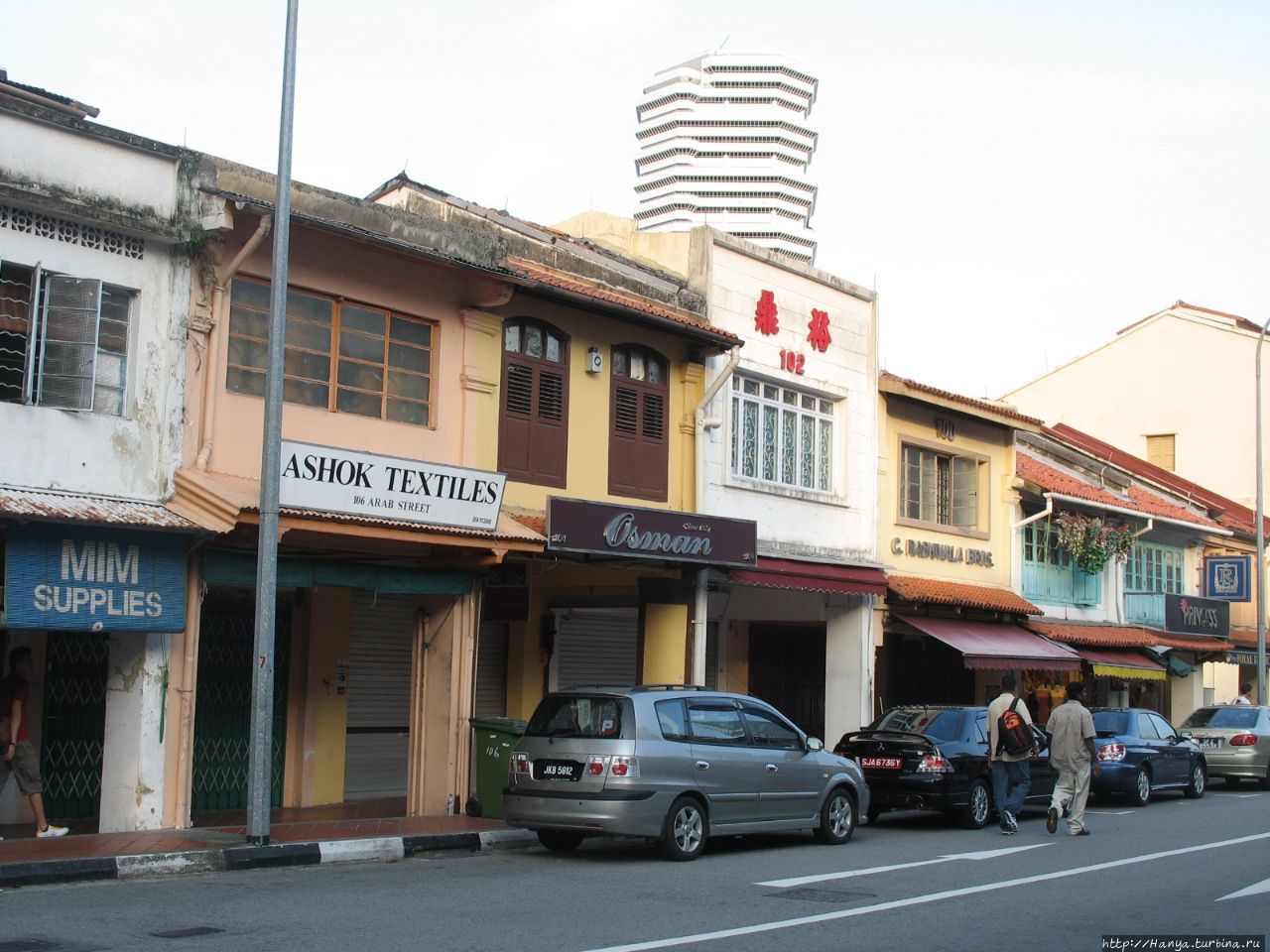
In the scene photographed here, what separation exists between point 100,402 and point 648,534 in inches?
269

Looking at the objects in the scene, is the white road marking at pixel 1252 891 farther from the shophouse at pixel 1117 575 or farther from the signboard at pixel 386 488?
the shophouse at pixel 1117 575

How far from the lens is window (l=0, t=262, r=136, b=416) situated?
43.9 ft

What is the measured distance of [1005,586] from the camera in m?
27.0

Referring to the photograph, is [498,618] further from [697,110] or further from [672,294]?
[697,110]

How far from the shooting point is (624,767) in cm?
1286

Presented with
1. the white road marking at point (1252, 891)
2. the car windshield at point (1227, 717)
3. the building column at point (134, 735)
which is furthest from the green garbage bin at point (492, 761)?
the car windshield at point (1227, 717)

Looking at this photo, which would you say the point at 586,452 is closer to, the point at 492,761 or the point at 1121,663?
the point at 492,761

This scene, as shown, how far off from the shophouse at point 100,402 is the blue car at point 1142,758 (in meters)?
12.8

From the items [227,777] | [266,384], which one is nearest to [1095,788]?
[227,777]

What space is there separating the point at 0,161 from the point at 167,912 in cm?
727

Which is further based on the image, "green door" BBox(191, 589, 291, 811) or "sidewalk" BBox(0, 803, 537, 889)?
"green door" BBox(191, 589, 291, 811)

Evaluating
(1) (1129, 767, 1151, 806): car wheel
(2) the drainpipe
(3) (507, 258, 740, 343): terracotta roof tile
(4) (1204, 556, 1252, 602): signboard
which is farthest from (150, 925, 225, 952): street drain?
(4) (1204, 556, 1252, 602): signboard

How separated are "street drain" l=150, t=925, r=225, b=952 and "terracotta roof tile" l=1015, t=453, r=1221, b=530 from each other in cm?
2092

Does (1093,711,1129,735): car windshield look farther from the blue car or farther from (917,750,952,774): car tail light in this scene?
(917,750,952,774): car tail light
